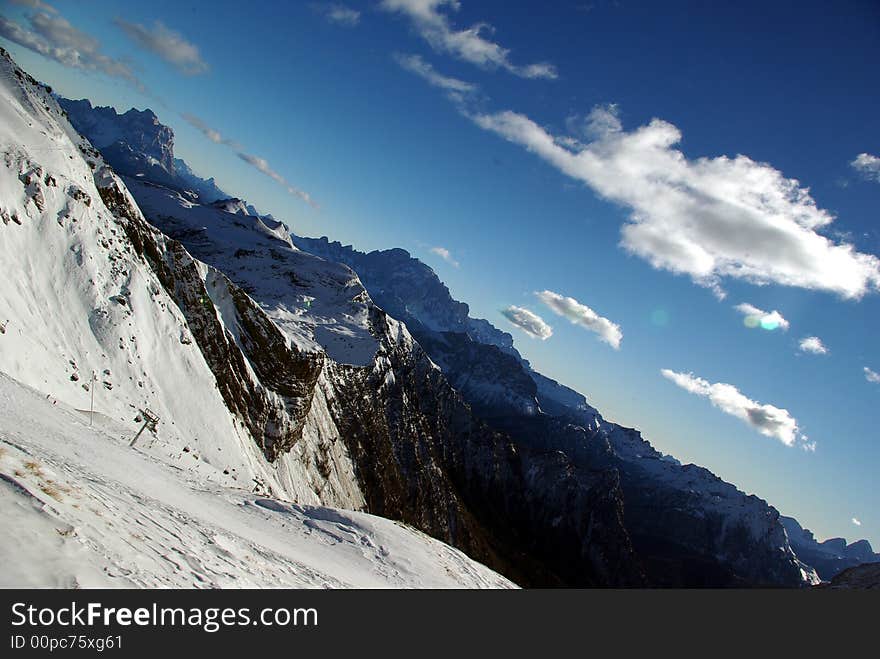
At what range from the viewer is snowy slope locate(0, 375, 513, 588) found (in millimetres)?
7207

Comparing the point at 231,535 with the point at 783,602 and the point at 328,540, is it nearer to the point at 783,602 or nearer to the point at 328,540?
the point at 328,540

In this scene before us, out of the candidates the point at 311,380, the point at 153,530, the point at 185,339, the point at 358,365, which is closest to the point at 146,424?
the point at 153,530

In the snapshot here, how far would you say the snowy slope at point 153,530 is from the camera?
23.6 ft

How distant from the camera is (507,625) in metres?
9.20

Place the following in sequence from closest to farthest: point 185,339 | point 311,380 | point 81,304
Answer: point 81,304, point 185,339, point 311,380

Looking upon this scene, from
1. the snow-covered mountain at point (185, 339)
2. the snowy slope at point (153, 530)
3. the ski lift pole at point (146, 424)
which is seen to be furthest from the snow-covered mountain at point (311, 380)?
the snowy slope at point (153, 530)

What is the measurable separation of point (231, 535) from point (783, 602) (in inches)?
542

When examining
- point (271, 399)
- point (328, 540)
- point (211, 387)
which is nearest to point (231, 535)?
point (328, 540)

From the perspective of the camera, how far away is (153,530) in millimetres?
10055

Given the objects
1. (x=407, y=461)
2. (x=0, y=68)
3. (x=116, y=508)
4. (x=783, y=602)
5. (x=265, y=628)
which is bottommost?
(x=407, y=461)

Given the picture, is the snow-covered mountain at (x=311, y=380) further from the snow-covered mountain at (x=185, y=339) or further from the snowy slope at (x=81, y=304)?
the snowy slope at (x=81, y=304)

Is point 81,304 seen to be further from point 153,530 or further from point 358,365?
point 358,365

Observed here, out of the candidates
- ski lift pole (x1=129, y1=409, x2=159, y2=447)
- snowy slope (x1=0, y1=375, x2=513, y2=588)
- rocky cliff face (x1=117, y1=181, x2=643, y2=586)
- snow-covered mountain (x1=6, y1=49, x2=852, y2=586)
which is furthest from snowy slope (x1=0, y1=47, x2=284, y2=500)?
rocky cliff face (x1=117, y1=181, x2=643, y2=586)

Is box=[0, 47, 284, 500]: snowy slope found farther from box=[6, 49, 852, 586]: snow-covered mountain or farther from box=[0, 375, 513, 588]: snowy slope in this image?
box=[0, 375, 513, 588]: snowy slope
